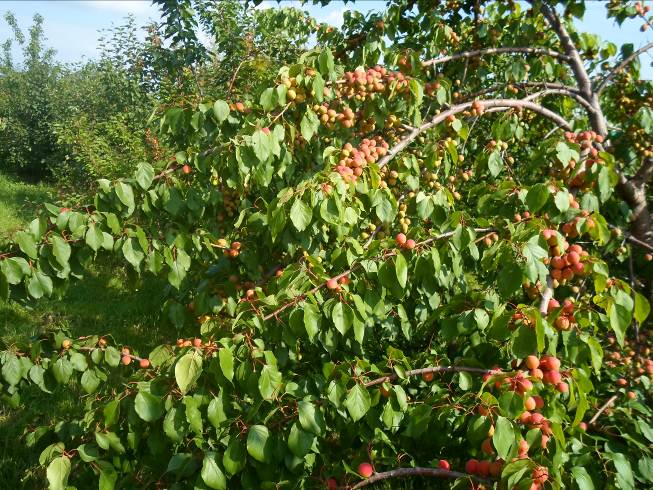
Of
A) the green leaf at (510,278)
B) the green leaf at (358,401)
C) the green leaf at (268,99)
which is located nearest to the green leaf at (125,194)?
the green leaf at (268,99)

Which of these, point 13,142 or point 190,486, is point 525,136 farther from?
point 13,142

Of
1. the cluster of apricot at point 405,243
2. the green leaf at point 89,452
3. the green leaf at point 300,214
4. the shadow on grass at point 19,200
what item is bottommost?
the shadow on grass at point 19,200

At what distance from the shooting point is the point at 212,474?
1.57 meters

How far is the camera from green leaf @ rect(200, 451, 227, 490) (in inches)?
61.3

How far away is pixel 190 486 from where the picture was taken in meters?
1.79

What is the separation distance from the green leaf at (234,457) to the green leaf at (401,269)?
70 cm

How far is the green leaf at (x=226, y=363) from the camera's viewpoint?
5.11 ft

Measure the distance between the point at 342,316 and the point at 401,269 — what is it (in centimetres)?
24

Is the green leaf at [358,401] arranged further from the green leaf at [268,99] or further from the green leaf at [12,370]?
the green leaf at [12,370]

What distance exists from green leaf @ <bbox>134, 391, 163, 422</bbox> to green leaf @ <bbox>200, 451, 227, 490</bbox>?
0.21m

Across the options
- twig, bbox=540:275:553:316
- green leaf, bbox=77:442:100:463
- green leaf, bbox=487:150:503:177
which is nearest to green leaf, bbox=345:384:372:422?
twig, bbox=540:275:553:316

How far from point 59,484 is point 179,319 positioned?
35.6 inches

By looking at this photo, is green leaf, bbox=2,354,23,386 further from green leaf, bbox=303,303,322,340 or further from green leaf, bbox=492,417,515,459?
green leaf, bbox=492,417,515,459

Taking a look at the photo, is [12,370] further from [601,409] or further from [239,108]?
[601,409]
